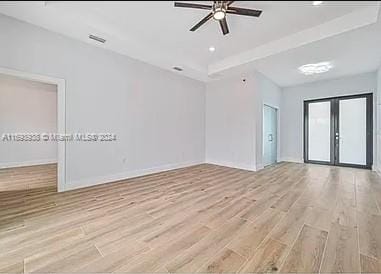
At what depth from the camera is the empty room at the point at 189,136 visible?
1.74 m

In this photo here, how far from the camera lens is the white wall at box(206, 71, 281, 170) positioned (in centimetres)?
573

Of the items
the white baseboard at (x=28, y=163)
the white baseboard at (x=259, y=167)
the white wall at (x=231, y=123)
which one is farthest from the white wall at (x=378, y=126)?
the white baseboard at (x=28, y=163)

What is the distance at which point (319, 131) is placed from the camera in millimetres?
6816

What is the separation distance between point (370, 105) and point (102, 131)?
753 centimetres

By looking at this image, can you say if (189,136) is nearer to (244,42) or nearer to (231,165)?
(231,165)

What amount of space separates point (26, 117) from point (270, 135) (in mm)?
8087

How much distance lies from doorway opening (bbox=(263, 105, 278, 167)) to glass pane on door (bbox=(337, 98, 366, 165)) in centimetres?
195

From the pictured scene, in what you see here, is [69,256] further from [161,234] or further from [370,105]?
[370,105]

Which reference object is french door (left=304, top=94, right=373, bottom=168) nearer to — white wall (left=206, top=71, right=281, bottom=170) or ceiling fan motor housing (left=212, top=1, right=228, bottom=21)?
white wall (left=206, top=71, right=281, bottom=170)

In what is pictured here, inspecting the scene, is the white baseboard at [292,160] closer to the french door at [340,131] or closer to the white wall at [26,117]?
the french door at [340,131]

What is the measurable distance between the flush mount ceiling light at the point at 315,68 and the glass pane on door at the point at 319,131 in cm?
162

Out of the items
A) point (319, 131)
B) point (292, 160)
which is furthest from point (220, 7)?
point (292, 160)

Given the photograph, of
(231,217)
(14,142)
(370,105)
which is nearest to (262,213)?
(231,217)

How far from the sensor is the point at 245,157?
591cm
